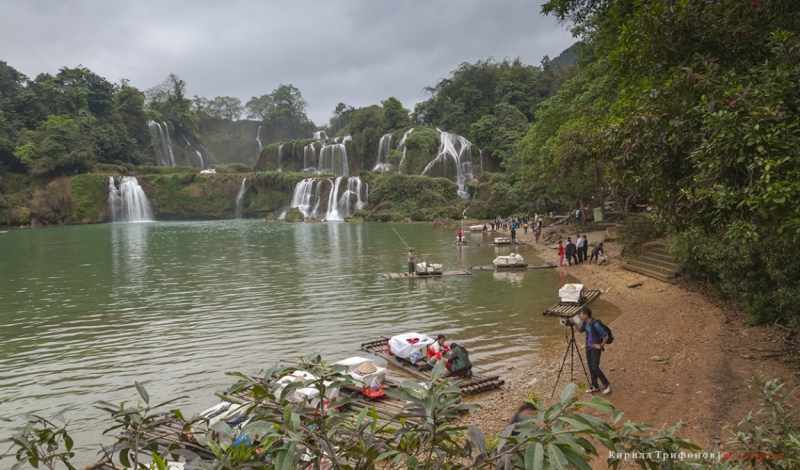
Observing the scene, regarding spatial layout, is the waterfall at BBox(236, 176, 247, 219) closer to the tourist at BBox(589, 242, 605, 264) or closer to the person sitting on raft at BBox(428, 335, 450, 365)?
the tourist at BBox(589, 242, 605, 264)

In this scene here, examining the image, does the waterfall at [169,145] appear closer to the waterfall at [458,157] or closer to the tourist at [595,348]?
the waterfall at [458,157]

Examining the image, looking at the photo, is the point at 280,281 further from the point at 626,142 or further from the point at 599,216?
the point at 599,216

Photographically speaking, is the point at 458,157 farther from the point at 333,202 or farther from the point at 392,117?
the point at 333,202

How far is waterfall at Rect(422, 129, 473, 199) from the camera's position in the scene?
63.2 meters

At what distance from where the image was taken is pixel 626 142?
6.86 m

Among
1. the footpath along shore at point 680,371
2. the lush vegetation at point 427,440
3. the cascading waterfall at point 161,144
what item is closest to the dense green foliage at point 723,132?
the footpath along shore at point 680,371

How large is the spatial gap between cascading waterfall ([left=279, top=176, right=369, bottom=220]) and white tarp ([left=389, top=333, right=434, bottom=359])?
50277mm

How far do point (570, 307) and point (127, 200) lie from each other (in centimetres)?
6394

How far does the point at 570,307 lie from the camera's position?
13.4m

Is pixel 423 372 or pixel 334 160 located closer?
pixel 423 372

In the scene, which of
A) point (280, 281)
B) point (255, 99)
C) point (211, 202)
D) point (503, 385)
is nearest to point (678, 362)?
point (503, 385)

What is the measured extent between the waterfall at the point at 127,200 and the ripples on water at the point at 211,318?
37897 mm

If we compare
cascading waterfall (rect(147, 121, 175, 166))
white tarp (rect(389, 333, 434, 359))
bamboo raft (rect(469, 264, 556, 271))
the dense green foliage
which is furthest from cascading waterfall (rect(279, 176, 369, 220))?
the dense green foliage

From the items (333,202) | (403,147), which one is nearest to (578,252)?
(333,202)
